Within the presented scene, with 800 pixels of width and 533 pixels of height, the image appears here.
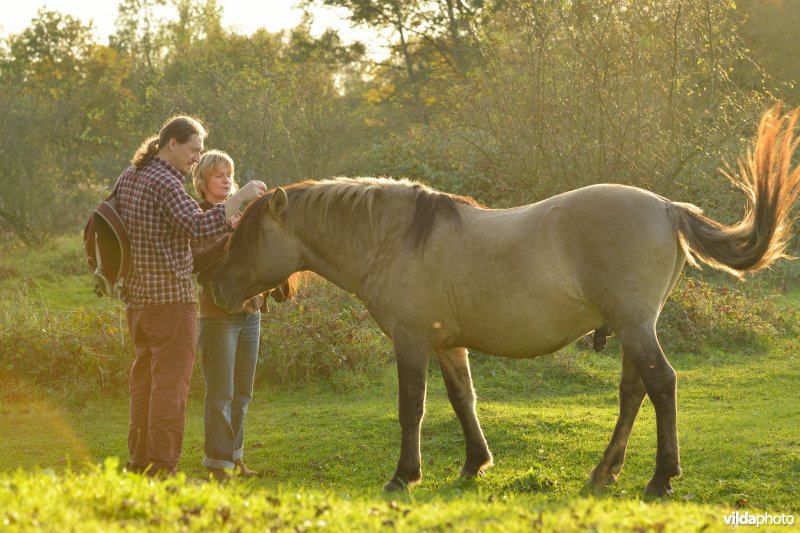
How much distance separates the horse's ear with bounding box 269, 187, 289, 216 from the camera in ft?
17.5

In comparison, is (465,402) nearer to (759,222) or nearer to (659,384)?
(659,384)

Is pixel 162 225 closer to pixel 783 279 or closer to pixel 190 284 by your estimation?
pixel 190 284

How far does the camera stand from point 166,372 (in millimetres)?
4945

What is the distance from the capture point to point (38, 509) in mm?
3182

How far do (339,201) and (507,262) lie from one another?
1.22 meters

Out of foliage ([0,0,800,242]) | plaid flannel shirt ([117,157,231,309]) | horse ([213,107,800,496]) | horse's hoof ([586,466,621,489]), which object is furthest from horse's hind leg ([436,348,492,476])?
foliage ([0,0,800,242])

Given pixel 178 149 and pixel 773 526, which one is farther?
pixel 178 149

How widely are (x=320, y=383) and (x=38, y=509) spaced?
5806mm

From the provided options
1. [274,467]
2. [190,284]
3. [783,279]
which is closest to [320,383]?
[274,467]

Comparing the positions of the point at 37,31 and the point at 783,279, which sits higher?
the point at 37,31

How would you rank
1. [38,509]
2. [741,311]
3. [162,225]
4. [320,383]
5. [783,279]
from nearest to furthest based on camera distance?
[38,509] → [162,225] → [320,383] → [741,311] → [783,279]

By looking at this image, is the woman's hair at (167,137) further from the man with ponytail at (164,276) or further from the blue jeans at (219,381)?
the blue jeans at (219,381)

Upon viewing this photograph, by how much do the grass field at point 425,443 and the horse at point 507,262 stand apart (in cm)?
65

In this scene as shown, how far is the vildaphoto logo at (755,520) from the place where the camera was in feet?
12.5
